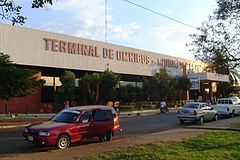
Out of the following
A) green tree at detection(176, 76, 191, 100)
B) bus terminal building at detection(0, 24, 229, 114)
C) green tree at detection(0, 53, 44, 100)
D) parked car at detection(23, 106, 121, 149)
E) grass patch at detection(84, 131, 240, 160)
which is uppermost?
bus terminal building at detection(0, 24, 229, 114)

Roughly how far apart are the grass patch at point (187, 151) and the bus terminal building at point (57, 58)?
31.0 meters

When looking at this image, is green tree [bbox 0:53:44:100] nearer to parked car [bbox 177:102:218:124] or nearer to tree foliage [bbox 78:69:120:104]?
parked car [bbox 177:102:218:124]

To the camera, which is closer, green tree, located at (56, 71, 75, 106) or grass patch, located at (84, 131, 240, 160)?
grass patch, located at (84, 131, 240, 160)

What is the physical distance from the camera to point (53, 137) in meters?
15.8

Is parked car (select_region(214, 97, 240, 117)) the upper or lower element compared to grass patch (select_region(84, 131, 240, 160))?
upper

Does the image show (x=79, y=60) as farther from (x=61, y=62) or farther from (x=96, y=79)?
(x=96, y=79)

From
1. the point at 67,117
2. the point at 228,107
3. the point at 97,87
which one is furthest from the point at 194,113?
the point at 97,87

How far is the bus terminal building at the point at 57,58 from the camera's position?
4553cm

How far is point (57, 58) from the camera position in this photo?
50.9m

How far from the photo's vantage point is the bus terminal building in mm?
45531

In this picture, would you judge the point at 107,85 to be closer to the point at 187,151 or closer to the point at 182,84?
the point at 182,84

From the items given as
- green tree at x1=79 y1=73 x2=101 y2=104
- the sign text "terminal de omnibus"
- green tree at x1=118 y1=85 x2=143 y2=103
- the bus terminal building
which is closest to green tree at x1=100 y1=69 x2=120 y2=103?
green tree at x1=79 y1=73 x2=101 y2=104

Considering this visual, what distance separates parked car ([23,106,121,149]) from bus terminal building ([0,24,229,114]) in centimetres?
2786

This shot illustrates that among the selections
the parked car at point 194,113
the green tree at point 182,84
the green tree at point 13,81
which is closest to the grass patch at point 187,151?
the parked car at point 194,113
